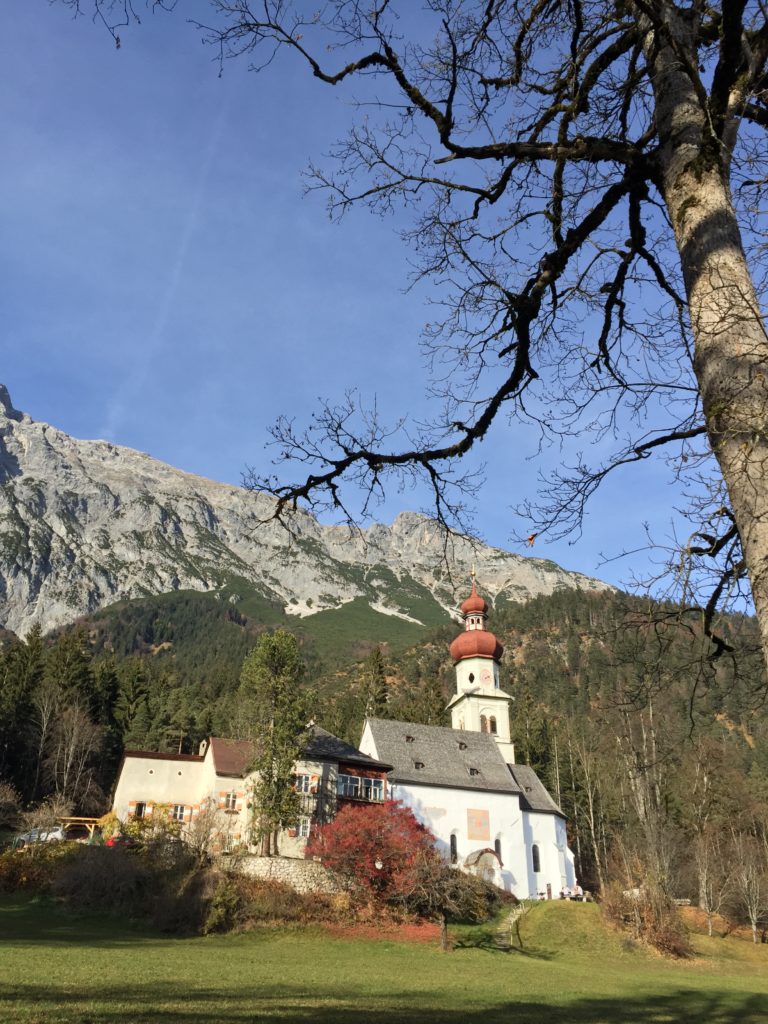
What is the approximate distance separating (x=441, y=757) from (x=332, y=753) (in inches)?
409

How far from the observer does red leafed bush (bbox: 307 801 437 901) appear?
3300 cm

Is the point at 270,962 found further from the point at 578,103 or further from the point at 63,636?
the point at 63,636

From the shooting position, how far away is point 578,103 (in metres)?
6.05

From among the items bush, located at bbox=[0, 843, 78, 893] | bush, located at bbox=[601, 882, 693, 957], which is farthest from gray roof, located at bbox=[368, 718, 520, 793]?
bush, located at bbox=[0, 843, 78, 893]

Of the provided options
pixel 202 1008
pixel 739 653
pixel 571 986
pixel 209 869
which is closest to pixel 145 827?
pixel 209 869

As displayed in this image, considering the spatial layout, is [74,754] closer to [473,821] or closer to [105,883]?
[105,883]

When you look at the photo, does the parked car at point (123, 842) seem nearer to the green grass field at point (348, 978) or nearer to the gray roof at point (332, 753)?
the green grass field at point (348, 978)

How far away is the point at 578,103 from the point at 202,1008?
1200 centimetres

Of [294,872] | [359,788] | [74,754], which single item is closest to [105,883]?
[294,872]

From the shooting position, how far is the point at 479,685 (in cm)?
6047

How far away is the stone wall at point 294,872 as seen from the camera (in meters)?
33.7

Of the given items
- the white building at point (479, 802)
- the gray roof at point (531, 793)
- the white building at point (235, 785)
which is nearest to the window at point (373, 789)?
the white building at point (235, 785)

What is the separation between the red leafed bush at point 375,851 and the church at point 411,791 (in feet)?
19.3

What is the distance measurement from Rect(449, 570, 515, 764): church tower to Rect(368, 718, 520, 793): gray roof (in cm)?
444
